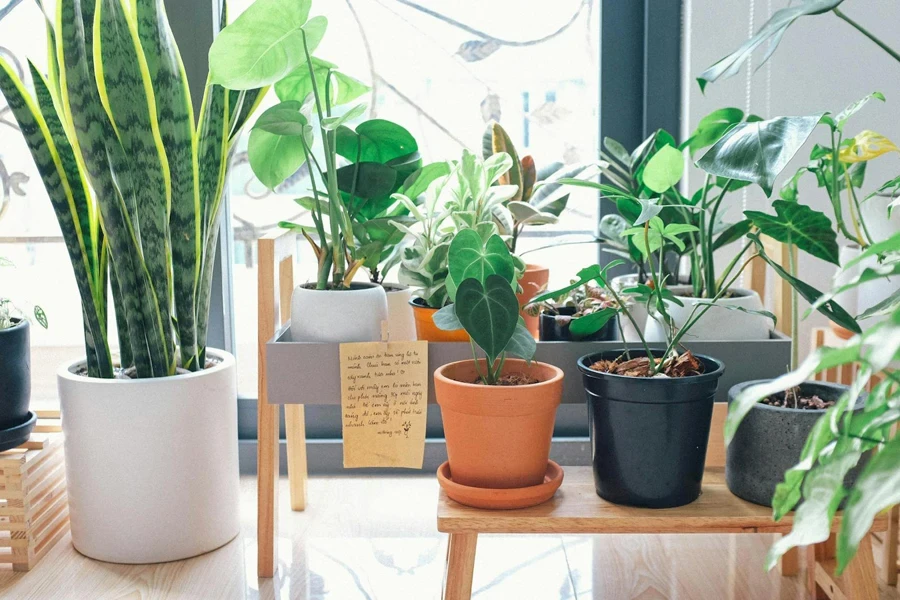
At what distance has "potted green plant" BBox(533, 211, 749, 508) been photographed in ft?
3.13

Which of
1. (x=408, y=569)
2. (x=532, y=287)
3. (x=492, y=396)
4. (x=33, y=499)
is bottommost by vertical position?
(x=408, y=569)

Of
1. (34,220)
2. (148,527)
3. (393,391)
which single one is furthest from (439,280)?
(34,220)

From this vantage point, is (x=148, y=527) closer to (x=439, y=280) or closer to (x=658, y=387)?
(x=439, y=280)

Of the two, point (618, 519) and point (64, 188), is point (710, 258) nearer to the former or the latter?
point (618, 519)

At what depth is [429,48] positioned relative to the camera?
1.72 meters

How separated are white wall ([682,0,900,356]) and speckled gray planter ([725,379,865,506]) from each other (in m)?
0.68

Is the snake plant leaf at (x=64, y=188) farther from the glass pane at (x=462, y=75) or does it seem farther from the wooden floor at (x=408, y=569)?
the glass pane at (x=462, y=75)

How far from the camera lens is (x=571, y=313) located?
1217 mm

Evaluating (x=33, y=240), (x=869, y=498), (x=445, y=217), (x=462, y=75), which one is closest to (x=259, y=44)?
(x=445, y=217)

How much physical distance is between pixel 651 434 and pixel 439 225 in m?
0.42

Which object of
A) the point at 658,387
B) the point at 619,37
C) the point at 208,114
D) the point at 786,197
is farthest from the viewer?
the point at 619,37

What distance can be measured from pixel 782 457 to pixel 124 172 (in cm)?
94

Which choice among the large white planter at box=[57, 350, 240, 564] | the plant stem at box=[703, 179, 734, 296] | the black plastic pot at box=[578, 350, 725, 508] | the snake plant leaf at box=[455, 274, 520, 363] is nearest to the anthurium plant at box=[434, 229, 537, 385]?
the snake plant leaf at box=[455, 274, 520, 363]

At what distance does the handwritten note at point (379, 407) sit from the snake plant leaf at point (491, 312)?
0.64 ft
